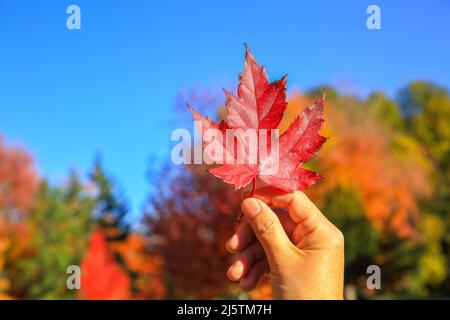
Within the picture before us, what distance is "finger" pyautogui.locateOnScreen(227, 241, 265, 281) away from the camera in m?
1.46

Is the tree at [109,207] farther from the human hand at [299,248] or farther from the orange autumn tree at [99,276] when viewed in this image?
the human hand at [299,248]

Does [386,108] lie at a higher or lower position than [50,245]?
higher

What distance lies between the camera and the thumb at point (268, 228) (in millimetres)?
1329

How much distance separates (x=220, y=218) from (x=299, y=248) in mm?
13244

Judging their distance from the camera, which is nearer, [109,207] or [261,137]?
[261,137]

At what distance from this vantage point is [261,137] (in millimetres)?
1426

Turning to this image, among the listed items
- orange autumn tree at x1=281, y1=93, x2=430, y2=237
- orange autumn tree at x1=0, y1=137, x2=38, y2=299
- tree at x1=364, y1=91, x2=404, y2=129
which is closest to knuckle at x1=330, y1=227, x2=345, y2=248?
orange autumn tree at x1=281, y1=93, x2=430, y2=237

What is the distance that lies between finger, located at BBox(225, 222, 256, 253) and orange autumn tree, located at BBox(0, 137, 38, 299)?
103 feet

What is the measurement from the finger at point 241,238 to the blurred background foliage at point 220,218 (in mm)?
1753

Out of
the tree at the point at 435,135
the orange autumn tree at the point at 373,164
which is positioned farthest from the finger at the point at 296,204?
the tree at the point at 435,135

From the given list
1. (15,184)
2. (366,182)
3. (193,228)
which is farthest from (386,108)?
(193,228)

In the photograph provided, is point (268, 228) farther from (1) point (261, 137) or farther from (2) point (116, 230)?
(2) point (116, 230)

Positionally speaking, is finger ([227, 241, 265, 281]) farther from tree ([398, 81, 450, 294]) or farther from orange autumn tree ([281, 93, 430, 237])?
tree ([398, 81, 450, 294])
